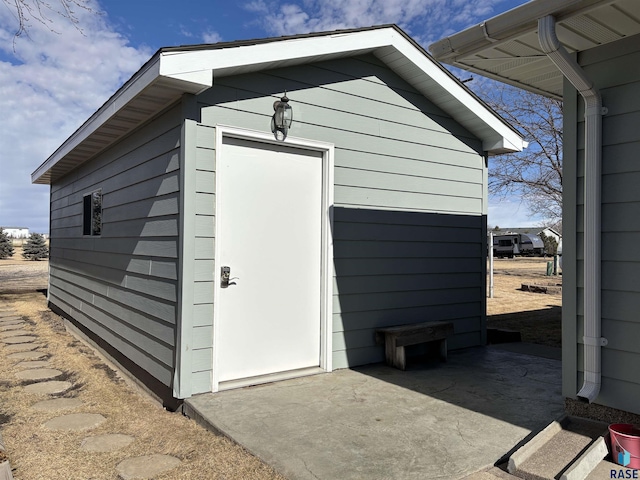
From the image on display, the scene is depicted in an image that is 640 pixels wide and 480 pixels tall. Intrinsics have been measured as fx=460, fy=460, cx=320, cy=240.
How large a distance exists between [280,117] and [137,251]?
1964mm

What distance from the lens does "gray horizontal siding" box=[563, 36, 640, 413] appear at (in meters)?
2.77

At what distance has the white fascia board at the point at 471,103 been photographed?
4.74m

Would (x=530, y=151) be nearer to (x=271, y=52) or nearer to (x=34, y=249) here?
(x=271, y=52)

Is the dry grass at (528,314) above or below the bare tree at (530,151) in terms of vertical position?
below

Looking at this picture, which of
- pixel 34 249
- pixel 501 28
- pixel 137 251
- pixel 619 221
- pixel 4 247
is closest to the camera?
pixel 501 28

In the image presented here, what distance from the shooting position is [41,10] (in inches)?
135

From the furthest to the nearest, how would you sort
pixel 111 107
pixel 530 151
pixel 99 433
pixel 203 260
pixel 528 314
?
pixel 530 151 → pixel 528 314 → pixel 111 107 → pixel 203 260 → pixel 99 433

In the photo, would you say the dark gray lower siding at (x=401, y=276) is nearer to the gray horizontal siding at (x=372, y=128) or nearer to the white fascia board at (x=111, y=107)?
the gray horizontal siding at (x=372, y=128)

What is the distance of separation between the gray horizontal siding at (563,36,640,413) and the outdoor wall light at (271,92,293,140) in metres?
2.31

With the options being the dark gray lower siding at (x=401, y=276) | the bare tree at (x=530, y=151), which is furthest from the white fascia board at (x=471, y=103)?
the bare tree at (x=530, y=151)

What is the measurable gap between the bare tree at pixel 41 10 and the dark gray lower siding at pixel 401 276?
2.71m

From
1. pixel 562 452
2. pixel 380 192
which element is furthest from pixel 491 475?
pixel 380 192

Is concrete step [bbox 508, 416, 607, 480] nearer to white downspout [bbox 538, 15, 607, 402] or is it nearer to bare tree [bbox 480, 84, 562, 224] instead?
white downspout [bbox 538, 15, 607, 402]

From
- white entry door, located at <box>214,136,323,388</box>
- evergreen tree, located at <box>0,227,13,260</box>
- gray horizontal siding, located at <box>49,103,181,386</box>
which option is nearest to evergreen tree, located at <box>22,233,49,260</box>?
evergreen tree, located at <box>0,227,13,260</box>
